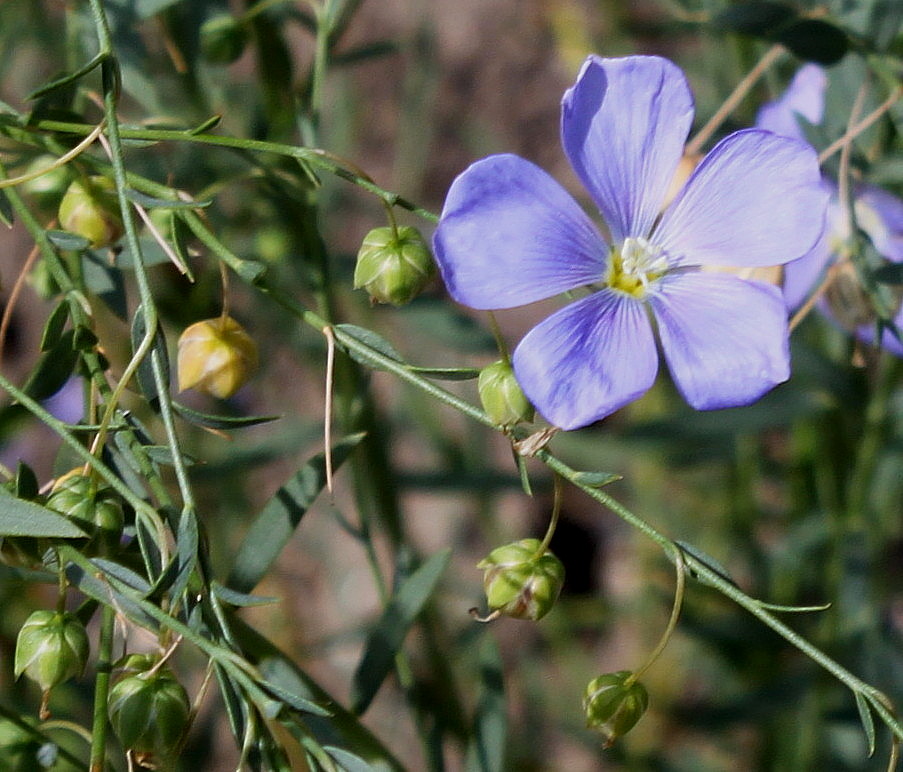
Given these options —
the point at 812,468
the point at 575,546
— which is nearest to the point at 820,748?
the point at 812,468

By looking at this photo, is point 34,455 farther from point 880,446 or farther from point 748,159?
point 748,159

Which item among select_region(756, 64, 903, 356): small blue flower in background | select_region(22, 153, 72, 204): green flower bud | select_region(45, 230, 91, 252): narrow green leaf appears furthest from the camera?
select_region(756, 64, 903, 356): small blue flower in background

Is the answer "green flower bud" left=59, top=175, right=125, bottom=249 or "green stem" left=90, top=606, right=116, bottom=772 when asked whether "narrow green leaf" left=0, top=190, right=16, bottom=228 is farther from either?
"green stem" left=90, top=606, right=116, bottom=772

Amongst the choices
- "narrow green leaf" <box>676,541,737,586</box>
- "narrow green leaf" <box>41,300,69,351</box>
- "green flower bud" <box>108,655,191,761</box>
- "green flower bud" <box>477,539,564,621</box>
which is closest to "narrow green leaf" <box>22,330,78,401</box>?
"narrow green leaf" <box>41,300,69,351</box>

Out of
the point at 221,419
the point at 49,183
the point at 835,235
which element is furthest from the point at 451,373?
the point at 835,235

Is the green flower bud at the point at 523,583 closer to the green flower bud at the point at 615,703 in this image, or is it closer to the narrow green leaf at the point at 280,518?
the green flower bud at the point at 615,703

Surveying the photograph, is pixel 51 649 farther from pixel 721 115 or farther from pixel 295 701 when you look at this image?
pixel 721 115

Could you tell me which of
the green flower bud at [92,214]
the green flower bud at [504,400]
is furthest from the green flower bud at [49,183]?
the green flower bud at [504,400]
